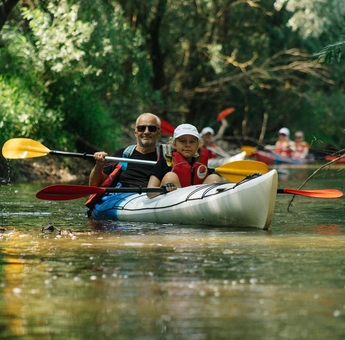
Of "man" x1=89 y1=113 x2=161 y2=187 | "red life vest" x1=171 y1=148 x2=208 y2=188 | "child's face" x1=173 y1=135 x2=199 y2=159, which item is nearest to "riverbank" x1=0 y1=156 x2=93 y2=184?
"man" x1=89 y1=113 x2=161 y2=187

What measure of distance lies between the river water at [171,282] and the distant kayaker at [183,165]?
0.48 metres

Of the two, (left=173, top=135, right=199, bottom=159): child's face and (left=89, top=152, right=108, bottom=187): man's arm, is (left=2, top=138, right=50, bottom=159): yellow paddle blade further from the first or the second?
(left=173, top=135, right=199, bottom=159): child's face

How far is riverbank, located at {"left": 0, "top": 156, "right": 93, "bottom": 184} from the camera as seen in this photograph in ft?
→ 52.2

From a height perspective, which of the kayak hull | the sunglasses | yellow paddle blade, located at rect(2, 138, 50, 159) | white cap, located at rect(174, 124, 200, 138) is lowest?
the kayak hull

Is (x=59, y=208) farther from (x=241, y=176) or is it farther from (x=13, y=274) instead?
(x=13, y=274)

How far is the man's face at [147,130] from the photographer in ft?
30.4

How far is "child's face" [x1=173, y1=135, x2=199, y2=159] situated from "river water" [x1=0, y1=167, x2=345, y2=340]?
0.70m

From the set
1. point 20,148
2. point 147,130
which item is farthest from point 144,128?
point 20,148

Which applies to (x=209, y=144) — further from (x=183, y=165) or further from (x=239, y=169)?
(x=183, y=165)

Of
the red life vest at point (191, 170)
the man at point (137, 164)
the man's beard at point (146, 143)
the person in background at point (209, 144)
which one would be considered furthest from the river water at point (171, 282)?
the person in background at point (209, 144)

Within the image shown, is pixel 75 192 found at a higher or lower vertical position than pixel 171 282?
higher

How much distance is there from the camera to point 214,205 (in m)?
8.23

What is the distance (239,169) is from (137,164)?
3.86 ft

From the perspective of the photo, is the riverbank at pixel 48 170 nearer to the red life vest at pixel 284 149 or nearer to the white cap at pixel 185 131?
the white cap at pixel 185 131
